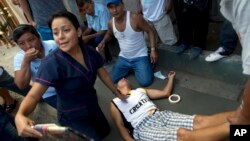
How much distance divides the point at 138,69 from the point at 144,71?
3.9 inches

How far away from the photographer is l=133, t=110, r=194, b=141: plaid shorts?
248 cm

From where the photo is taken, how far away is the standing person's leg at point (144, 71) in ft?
12.4

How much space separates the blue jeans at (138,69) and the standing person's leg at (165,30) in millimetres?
382

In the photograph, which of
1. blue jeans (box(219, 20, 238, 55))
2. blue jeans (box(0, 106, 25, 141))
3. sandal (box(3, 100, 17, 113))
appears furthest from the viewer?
sandal (box(3, 100, 17, 113))

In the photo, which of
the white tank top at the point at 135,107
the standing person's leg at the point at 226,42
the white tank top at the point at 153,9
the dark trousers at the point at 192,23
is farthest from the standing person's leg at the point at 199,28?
the white tank top at the point at 135,107

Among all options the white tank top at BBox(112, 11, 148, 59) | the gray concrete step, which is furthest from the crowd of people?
the gray concrete step

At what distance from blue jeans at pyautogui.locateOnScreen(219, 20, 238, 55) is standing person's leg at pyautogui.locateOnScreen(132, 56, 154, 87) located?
104 cm

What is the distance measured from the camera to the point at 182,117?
2.59 meters

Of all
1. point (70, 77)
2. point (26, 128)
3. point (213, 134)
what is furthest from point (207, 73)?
point (26, 128)

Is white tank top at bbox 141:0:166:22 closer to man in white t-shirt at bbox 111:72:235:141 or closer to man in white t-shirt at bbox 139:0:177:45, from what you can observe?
man in white t-shirt at bbox 139:0:177:45

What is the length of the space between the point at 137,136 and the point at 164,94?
2.65 feet

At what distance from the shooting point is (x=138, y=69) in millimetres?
3846

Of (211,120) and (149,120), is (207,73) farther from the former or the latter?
(211,120)

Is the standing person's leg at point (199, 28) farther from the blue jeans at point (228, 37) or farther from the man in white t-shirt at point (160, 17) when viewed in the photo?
the man in white t-shirt at point (160, 17)
